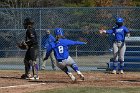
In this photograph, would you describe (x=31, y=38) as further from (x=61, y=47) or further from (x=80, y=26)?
(x=80, y=26)

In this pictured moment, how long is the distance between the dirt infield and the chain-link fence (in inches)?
126

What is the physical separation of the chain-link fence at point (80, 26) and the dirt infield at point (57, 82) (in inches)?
126

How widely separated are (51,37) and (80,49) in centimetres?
183

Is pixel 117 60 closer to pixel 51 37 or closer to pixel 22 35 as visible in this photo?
pixel 51 37

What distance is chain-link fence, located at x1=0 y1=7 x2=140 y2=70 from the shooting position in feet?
68.6

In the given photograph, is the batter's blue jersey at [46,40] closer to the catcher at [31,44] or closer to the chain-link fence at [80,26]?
the chain-link fence at [80,26]

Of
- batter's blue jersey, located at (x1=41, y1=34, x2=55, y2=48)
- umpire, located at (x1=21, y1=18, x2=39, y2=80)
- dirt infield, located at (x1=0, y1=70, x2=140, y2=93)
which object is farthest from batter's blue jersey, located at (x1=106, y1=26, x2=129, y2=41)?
umpire, located at (x1=21, y1=18, x2=39, y2=80)

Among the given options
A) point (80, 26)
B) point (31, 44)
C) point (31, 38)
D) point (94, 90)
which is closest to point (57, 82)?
point (31, 44)

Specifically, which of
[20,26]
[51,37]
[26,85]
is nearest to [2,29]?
[20,26]

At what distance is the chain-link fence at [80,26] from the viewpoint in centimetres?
2091

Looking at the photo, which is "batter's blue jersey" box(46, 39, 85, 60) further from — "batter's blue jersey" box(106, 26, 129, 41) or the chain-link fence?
the chain-link fence

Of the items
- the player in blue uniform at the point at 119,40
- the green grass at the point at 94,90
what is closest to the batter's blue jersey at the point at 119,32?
the player in blue uniform at the point at 119,40

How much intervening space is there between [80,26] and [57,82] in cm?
614

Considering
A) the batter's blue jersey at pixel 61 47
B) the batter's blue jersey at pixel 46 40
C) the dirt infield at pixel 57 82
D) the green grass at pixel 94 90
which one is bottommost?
the dirt infield at pixel 57 82
